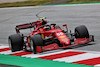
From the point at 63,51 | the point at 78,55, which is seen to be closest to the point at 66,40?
the point at 63,51

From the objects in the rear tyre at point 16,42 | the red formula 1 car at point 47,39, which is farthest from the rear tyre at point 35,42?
the rear tyre at point 16,42

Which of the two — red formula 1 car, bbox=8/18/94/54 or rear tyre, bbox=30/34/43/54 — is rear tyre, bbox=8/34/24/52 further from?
rear tyre, bbox=30/34/43/54

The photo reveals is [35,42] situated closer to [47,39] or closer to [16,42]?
[47,39]

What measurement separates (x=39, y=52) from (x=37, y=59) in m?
0.82

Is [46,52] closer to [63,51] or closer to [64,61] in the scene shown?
[63,51]

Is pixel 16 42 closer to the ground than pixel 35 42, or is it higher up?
closer to the ground

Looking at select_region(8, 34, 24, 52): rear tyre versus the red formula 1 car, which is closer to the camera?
the red formula 1 car

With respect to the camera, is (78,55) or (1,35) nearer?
(78,55)

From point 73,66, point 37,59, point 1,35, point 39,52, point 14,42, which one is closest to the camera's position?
point 73,66

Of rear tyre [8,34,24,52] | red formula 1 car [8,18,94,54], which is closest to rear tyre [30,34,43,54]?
red formula 1 car [8,18,94,54]

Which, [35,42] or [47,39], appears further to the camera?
[47,39]

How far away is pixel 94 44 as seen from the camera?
10.3 meters

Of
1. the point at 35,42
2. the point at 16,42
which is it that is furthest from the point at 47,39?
the point at 16,42

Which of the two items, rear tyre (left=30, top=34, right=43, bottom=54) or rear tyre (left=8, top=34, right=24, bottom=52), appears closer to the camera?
rear tyre (left=30, top=34, right=43, bottom=54)
